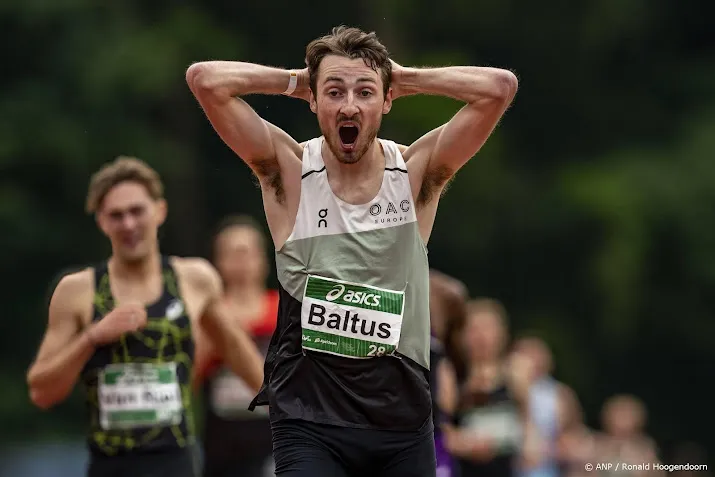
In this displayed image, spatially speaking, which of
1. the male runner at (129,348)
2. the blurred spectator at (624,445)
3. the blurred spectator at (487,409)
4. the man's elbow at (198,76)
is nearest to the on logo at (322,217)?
the man's elbow at (198,76)

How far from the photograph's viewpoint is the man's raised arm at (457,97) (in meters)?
6.43

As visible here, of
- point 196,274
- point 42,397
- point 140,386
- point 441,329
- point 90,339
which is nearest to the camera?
point 90,339

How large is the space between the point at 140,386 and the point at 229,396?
9.62ft

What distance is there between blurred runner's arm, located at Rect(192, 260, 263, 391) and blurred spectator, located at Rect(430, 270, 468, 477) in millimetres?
1315

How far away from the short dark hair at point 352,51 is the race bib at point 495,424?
248 inches

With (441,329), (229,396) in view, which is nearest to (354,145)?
(441,329)

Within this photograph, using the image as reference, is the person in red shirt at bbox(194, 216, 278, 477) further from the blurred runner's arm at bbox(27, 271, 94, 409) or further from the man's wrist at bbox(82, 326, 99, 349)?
the man's wrist at bbox(82, 326, 99, 349)

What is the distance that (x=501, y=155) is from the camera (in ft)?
94.3

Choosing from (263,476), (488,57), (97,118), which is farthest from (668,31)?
(263,476)

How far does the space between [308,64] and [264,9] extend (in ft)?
74.7

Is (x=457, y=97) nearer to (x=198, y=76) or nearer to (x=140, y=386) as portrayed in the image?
(x=198, y=76)

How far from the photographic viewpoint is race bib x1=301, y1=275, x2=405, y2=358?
620 centimetres

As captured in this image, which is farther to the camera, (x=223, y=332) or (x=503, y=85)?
(x=223, y=332)

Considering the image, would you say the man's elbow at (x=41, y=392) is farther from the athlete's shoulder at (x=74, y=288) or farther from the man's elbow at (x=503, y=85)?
the man's elbow at (x=503, y=85)
